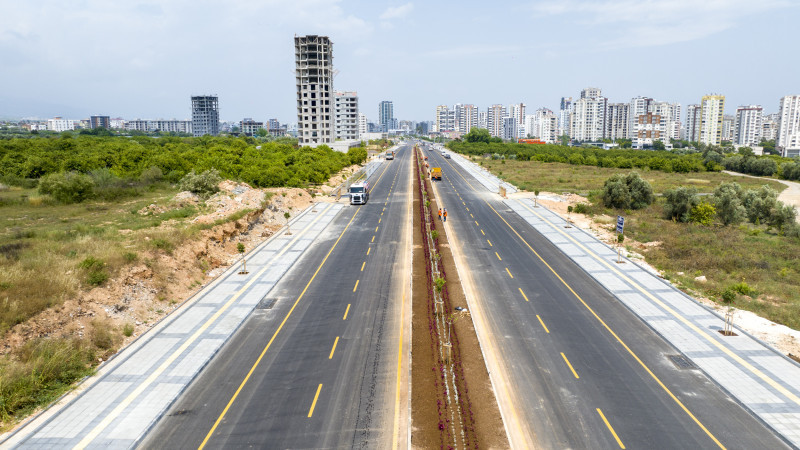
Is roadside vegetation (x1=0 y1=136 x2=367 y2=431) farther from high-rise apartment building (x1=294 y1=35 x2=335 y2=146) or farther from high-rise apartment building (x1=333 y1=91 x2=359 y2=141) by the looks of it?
high-rise apartment building (x1=333 y1=91 x2=359 y2=141)

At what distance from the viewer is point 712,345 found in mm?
19625

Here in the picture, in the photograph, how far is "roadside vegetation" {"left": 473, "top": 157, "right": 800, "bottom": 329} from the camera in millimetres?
25219

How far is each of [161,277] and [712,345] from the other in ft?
96.8

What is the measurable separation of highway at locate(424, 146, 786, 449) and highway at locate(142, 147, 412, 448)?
175 inches

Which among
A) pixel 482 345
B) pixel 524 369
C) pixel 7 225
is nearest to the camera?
pixel 524 369

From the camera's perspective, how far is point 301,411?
15.4 m

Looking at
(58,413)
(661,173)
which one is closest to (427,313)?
(58,413)

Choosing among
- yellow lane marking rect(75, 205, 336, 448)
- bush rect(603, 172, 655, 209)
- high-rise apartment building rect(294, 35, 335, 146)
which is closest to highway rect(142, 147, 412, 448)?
yellow lane marking rect(75, 205, 336, 448)

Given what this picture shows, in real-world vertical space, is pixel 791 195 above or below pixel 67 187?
below

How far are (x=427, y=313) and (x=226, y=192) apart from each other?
31342mm

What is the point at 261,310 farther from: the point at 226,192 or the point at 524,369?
the point at 226,192

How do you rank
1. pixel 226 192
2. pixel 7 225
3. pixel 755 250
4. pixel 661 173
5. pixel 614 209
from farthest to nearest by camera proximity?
pixel 661 173 → pixel 614 209 → pixel 226 192 → pixel 755 250 → pixel 7 225

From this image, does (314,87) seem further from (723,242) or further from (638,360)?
(638,360)

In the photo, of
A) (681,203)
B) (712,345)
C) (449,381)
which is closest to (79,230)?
(449,381)
